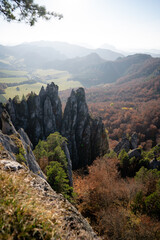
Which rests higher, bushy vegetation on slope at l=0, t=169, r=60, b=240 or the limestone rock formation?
bushy vegetation on slope at l=0, t=169, r=60, b=240

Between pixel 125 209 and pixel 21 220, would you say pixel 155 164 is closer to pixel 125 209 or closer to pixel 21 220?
pixel 125 209

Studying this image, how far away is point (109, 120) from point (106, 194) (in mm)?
80645

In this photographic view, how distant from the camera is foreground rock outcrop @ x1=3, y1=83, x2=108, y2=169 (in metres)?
42.7

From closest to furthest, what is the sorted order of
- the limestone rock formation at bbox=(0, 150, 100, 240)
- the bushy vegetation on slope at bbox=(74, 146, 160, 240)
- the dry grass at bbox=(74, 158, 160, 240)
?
the limestone rock formation at bbox=(0, 150, 100, 240) < the dry grass at bbox=(74, 158, 160, 240) < the bushy vegetation on slope at bbox=(74, 146, 160, 240)

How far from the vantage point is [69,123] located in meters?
47.4

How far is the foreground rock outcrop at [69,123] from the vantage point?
42719 mm

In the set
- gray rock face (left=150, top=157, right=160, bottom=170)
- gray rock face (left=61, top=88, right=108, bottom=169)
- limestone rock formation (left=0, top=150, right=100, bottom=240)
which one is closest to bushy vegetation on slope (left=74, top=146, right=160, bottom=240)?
gray rock face (left=150, top=157, right=160, bottom=170)

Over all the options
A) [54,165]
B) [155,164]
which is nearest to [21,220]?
[54,165]

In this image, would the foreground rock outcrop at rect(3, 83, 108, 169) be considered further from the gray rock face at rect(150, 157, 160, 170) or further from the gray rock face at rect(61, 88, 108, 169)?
the gray rock face at rect(150, 157, 160, 170)

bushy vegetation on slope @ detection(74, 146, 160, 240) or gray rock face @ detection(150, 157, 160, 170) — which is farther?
gray rock face @ detection(150, 157, 160, 170)

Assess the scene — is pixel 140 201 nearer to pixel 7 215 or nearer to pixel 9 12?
pixel 7 215

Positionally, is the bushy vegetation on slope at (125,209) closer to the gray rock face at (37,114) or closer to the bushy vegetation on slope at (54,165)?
the bushy vegetation on slope at (54,165)

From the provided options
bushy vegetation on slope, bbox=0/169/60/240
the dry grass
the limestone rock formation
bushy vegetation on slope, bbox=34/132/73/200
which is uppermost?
Result: bushy vegetation on slope, bbox=0/169/60/240

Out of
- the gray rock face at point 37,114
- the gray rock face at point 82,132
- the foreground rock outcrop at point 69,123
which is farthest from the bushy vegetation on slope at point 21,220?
the gray rock face at point 82,132
